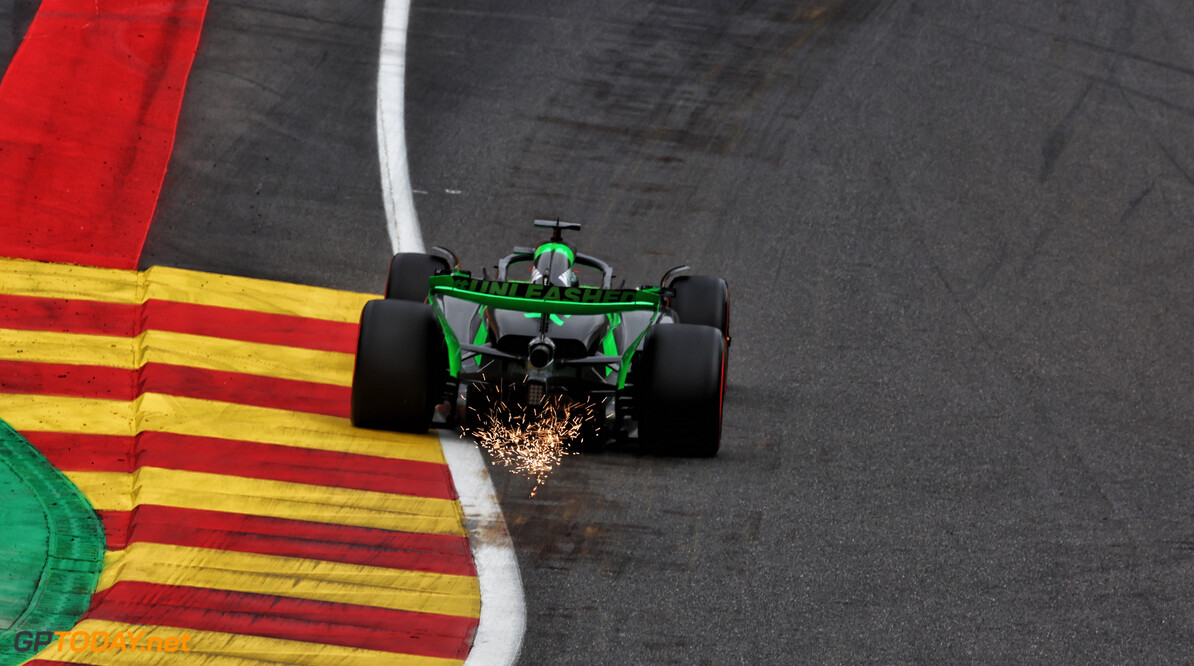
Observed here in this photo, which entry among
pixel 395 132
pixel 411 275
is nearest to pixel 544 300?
pixel 411 275

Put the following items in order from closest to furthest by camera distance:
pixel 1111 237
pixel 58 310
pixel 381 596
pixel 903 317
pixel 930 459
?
1. pixel 381 596
2. pixel 930 459
3. pixel 58 310
4. pixel 903 317
5. pixel 1111 237

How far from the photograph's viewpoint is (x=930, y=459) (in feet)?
28.7

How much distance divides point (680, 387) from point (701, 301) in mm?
1452

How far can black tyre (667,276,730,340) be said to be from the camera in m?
9.11

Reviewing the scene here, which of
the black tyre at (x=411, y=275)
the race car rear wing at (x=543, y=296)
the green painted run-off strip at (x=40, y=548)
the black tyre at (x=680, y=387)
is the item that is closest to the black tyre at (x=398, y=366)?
the race car rear wing at (x=543, y=296)

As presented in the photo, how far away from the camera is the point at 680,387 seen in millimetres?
7828

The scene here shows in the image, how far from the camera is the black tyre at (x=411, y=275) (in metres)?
9.10

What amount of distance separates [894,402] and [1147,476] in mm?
1777

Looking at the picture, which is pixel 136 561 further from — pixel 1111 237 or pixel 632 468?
pixel 1111 237

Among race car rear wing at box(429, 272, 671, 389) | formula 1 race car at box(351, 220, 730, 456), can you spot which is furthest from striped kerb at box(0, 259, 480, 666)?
race car rear wing at box(429, 272, 671, 389)

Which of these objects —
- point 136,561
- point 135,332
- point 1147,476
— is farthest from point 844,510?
point 135,332

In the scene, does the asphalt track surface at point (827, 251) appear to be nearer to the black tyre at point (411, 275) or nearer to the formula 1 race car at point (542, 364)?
the formula 1 race car at point (542, 364)

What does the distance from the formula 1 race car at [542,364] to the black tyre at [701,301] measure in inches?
34.0

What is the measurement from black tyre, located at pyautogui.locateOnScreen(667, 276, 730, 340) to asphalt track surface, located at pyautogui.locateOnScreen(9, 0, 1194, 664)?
644mm
